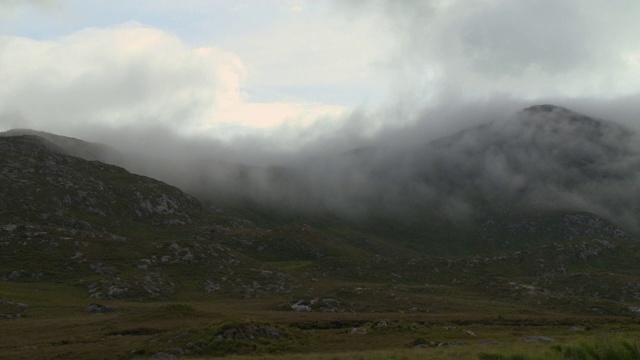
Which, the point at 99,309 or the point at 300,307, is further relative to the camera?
the point at 300,307

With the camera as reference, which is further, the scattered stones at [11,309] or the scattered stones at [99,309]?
the scattered stones at [99,309]

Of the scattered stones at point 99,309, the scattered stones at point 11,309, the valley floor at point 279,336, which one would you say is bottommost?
the scattered stones at point 99,309

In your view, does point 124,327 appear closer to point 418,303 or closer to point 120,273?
point 418,303

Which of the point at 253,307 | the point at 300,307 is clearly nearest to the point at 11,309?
the point at 253,307

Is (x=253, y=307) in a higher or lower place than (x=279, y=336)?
lower

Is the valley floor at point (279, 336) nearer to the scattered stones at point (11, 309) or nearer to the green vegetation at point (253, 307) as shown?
the green vegetation at point (253, 307)

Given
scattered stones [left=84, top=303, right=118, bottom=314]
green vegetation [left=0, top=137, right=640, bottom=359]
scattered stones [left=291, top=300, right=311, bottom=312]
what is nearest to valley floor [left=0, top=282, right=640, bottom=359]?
green vegetation [left=0, top=137, right=640, bottom=359]

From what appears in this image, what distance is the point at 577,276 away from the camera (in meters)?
169

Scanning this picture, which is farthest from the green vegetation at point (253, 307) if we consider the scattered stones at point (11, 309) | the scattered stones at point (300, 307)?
the scattered stones at point (300, 307)

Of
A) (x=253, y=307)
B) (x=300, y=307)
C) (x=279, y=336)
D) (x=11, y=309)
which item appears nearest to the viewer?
(x=279, y=336)

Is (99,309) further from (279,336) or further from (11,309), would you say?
(279,336)

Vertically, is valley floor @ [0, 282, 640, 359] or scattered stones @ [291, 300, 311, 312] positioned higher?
valley floor @ [0, 282, 640, 359]

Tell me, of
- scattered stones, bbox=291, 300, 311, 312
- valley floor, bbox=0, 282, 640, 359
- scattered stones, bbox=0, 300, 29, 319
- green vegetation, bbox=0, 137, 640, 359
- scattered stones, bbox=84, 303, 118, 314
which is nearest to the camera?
valley floor, bbox=0, 282, 640, 359

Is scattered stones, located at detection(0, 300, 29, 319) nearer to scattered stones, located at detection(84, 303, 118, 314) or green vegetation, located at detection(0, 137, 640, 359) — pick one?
green vegetation, located at detection(0, 137, 640, 359)
